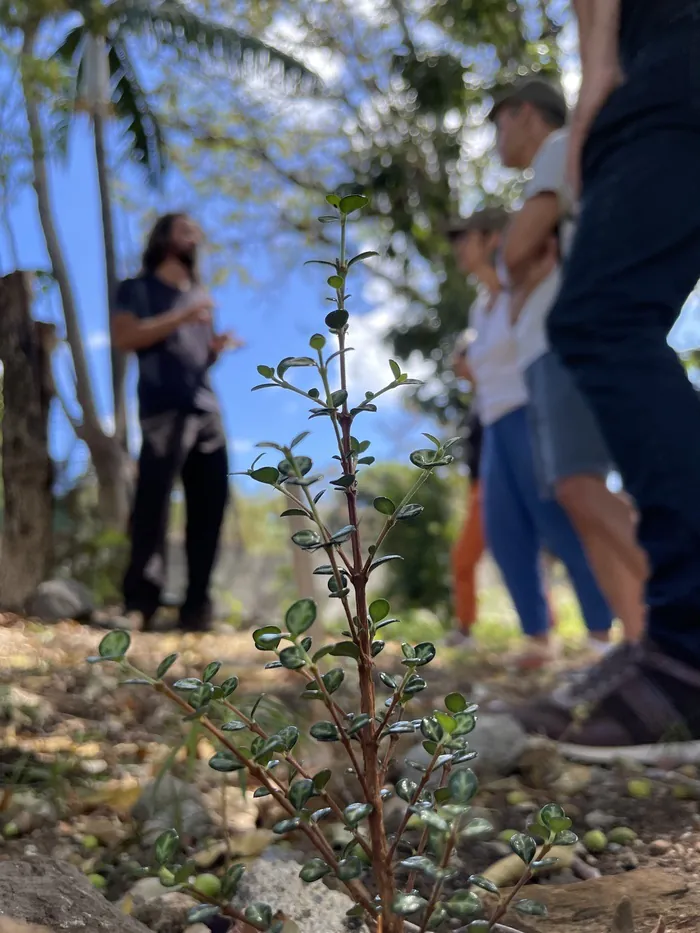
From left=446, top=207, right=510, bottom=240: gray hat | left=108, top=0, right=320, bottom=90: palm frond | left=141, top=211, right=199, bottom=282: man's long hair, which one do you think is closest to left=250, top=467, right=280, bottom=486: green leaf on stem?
left=446, top=207, right=510, bottom=240: gray hat

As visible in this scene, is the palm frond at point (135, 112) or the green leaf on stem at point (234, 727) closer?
the green leaf on stem at point (234, 727)

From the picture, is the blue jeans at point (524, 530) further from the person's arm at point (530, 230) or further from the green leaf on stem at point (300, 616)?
the green leaf on stem at point (300, 616)

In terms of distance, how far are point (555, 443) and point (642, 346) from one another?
723 millimetres

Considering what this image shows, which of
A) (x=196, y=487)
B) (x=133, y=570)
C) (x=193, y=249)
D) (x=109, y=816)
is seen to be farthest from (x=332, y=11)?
(x=109, y=816)

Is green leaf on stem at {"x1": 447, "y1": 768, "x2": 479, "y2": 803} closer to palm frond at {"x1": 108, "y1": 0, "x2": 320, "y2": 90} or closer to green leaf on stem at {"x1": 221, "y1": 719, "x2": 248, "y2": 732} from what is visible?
green leaf on stem at {"x1": 221, "y1": 719, "x2": 248, "y2": 732}

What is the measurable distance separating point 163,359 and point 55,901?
265 cm

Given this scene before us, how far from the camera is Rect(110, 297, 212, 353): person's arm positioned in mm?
2943

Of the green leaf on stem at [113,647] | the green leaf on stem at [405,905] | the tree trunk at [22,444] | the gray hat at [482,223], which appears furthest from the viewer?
the gray hat at [482,223]

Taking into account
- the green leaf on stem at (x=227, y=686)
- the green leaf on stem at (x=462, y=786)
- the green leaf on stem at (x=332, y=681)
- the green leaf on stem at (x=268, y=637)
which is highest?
the green leaf on stem at (x=268, y=637)

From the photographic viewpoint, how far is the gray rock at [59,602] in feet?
4.92

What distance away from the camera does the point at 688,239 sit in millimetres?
1291

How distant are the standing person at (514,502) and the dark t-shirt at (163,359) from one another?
3.72 ft

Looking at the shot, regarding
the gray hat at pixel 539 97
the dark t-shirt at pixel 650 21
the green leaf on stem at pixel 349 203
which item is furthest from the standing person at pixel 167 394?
the green leaf on stem at pixel 349 203

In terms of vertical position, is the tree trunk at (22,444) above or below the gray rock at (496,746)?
above
